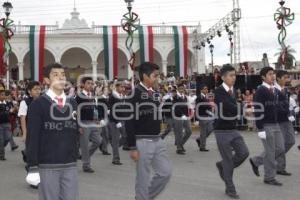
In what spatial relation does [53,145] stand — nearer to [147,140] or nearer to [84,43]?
[147,140]

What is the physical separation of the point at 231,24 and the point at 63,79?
2705cm

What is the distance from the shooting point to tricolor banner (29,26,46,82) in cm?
3416

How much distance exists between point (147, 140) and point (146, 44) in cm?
2994

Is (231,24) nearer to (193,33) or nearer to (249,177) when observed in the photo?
(193,33)

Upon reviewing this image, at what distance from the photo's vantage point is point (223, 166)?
7484 millimetres

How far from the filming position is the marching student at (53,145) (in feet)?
15.8

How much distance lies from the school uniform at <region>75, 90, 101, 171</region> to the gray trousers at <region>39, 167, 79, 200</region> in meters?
4.96

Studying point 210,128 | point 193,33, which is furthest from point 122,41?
point 210,128

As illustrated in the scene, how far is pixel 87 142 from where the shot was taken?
9.94 metres

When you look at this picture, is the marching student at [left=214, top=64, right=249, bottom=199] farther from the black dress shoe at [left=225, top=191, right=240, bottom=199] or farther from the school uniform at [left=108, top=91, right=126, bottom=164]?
the school uniform at [left=108, top=91, right=126, bottom=164]

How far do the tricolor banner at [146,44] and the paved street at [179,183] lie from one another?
24000 mm

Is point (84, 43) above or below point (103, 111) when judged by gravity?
above

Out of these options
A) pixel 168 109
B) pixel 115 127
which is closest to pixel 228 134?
pixel 115 127

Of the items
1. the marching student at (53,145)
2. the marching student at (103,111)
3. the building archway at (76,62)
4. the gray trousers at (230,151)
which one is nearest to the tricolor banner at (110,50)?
the building archway at (76,62)
